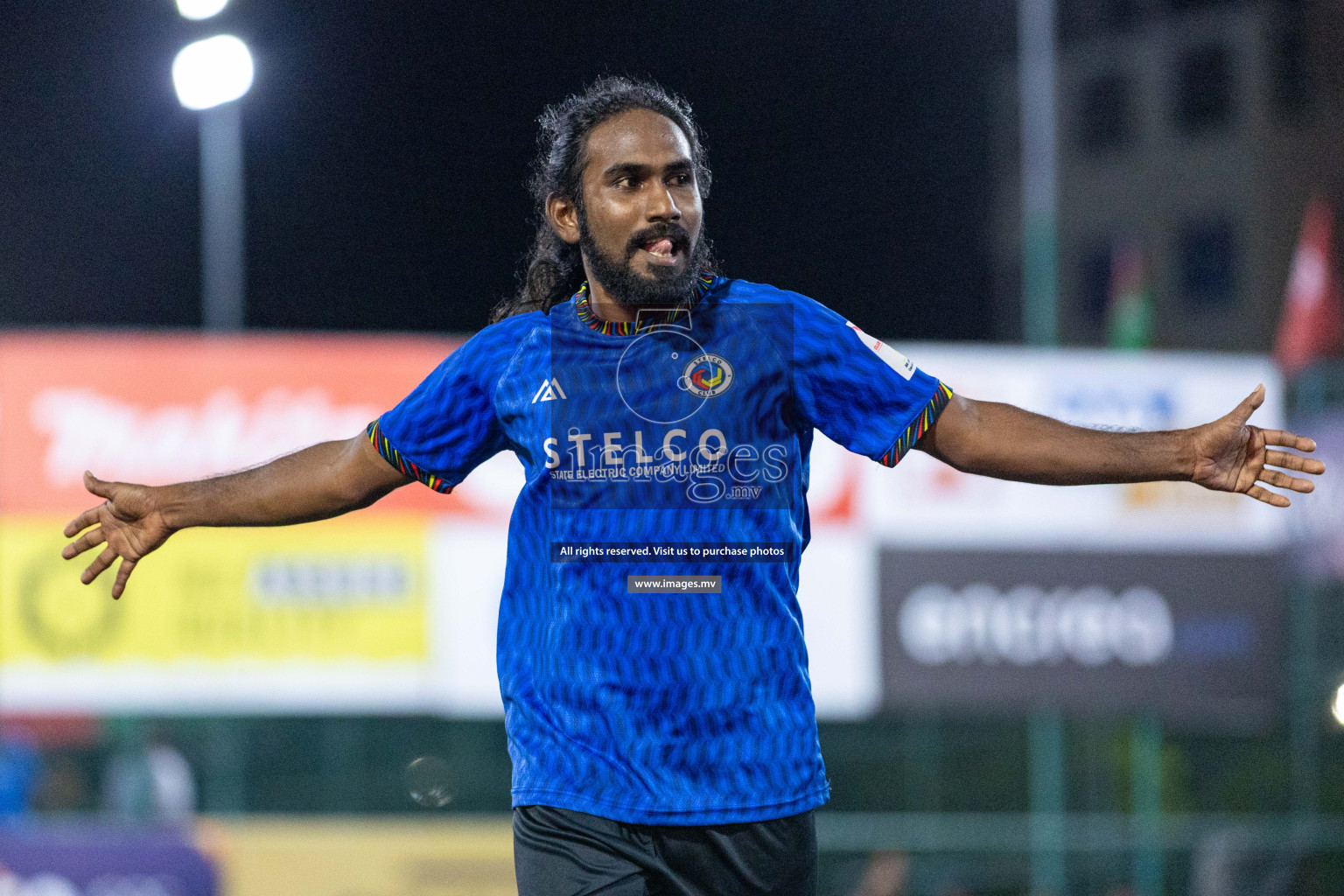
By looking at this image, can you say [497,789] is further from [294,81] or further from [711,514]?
[711,514]

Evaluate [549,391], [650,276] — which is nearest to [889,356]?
[650,276]

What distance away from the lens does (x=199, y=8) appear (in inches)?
237

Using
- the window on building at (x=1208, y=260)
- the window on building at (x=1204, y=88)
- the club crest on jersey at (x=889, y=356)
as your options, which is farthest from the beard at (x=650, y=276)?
the window on building at (x=1208, y=260)

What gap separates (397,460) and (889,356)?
77 centimetres

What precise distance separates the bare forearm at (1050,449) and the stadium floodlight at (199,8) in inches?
183

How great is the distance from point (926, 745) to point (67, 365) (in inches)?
153

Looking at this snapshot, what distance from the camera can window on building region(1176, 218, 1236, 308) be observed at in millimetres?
22344

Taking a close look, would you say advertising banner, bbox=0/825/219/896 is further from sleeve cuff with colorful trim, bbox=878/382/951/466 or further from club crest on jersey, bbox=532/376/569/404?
sleeve cuff with colorful trim, bbox=878/382/951/466

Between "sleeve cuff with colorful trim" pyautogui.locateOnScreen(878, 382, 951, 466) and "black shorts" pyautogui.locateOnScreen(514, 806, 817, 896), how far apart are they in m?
0.53

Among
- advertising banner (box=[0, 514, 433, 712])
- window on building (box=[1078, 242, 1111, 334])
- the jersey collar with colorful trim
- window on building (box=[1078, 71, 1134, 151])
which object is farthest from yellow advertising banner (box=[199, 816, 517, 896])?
window on building (box=[1078, 71, 1134, 151])

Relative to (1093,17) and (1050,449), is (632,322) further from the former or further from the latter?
(1093,17)

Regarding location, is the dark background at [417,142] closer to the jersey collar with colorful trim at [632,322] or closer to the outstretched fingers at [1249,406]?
the jersey collar with colorful trim at [632,322]

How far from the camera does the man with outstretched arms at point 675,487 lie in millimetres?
2107

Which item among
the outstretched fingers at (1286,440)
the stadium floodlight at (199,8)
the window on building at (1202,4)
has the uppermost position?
the window on building at (1202,4)
